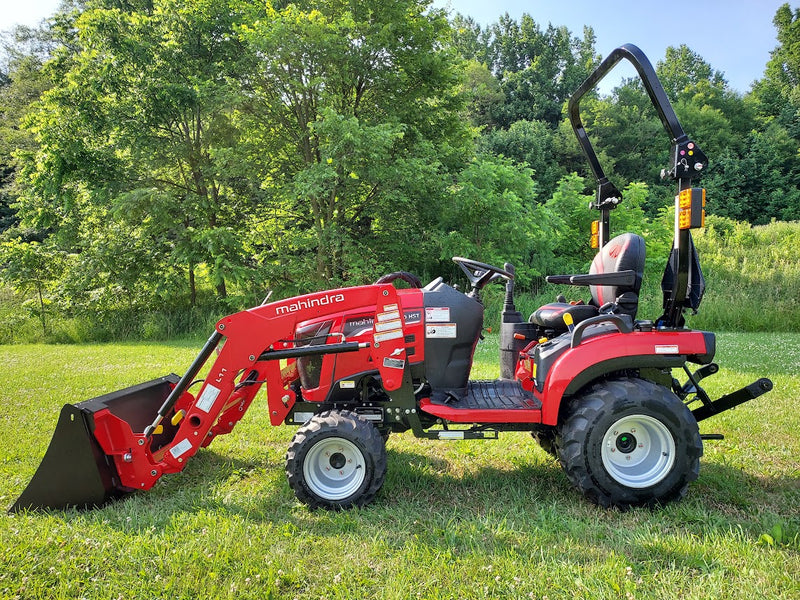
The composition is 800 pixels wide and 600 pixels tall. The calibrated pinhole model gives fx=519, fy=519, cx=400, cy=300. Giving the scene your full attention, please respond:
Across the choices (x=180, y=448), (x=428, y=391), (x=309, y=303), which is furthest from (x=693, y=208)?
(x=180, y=448)

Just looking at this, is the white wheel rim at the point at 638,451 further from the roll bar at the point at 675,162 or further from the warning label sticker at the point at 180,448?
the warning label sticker at the point at 180,448

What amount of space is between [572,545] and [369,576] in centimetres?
109

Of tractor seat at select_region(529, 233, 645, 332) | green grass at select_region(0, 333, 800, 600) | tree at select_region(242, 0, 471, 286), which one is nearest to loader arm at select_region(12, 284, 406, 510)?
green grass at select_region(0, 333, 800, 600)

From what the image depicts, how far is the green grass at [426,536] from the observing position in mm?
2424

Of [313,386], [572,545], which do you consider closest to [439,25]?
[313,386]

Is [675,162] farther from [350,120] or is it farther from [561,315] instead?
[350,120]

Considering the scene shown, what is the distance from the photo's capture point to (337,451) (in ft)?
10.9

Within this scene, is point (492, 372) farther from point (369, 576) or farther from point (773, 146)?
point (773, 146)

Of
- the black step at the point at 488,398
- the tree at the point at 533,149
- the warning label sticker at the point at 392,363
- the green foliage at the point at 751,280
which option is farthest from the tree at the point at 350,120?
the tree at the point at 533,149

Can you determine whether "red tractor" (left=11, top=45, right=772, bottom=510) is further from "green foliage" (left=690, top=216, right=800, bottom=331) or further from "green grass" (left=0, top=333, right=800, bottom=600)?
"green foliage" (left=690, top=216, right=800, bottom=331)

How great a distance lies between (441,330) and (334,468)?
3.77 feet

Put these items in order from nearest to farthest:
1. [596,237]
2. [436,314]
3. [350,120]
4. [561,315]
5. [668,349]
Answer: [668,349]
[436,314]
[561,315]
[596,237]
[350,120]

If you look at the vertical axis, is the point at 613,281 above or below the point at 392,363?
above

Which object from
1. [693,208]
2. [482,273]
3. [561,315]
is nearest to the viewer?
[693,208]
